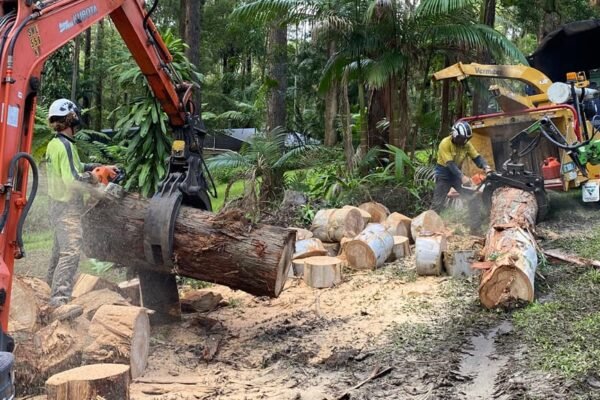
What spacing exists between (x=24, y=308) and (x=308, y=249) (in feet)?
12.7

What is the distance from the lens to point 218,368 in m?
4.93

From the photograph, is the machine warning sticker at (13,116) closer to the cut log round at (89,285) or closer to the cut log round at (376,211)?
the cut log round at (89,285)

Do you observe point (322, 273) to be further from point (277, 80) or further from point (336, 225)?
point (277, 80)

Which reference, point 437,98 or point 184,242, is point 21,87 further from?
point 437,98

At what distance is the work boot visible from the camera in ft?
15.6

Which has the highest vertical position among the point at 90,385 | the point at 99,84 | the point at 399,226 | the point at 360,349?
the point at 99,84

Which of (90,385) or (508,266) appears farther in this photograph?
(508,266)

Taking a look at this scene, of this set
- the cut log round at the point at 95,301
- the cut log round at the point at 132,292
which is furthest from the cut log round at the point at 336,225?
the cut log round at the point at 95,301

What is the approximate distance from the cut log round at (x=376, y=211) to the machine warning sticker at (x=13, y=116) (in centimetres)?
660

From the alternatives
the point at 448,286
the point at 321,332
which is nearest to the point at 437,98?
the point at 448,286

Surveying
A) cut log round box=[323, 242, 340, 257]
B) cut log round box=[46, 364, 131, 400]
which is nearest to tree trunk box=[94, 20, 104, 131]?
cut log round box=[323, 242, 340, 257]

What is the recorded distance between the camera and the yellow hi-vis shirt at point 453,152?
30.1ft

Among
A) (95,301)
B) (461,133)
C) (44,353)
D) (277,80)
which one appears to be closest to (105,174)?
(95,301)

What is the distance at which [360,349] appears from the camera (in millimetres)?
5082
